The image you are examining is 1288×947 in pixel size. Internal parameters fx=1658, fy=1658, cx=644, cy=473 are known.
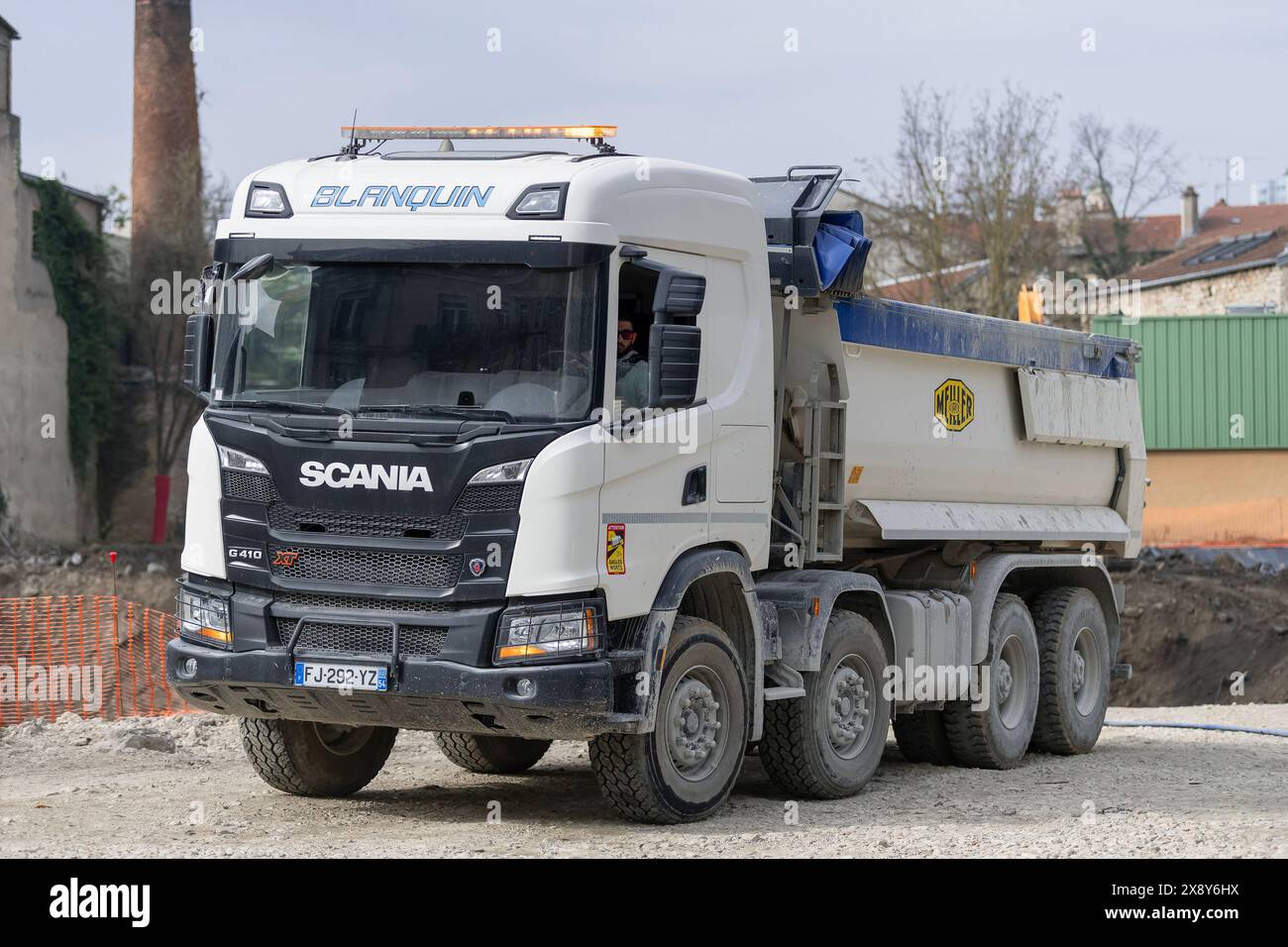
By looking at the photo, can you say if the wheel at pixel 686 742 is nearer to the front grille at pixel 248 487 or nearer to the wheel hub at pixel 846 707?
the wheel hub at pixel 846 707

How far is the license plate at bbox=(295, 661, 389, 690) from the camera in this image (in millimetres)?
8078

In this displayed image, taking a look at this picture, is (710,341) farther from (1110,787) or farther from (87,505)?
(87,505)

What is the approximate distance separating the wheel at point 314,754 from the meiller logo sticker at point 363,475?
1996 mm

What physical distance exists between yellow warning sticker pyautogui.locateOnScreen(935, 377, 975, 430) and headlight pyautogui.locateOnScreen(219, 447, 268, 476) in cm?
503

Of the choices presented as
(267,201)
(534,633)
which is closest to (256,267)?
(267,201)

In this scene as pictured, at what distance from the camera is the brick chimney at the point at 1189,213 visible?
2601 inches

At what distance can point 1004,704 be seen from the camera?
12539 mm

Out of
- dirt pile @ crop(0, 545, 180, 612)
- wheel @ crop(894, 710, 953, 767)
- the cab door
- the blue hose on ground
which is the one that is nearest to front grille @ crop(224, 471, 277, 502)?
the cab door

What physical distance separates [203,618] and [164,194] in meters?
33.6

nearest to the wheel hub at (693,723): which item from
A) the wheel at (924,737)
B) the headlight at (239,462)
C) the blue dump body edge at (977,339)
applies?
the headlight at (239,462)

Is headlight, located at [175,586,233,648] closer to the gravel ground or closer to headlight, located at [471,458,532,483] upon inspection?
the gravel ground
